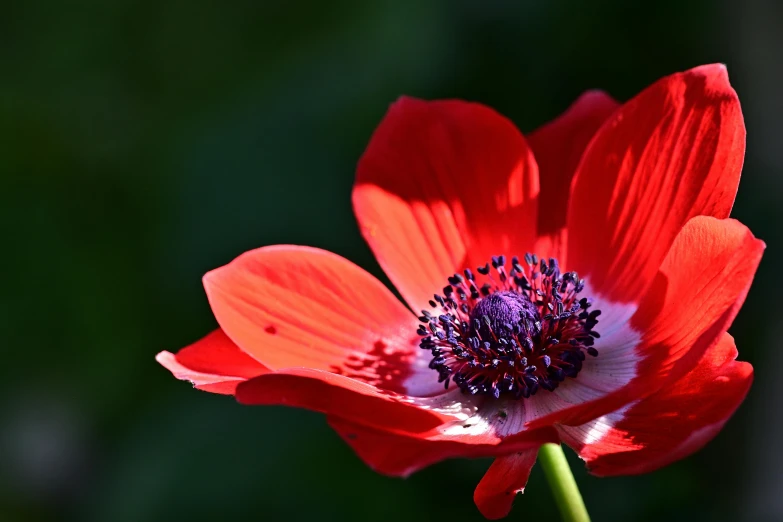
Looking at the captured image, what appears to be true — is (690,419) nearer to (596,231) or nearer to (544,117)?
(596,231)

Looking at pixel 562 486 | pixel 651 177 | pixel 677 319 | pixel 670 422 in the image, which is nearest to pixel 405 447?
pixel 562 486

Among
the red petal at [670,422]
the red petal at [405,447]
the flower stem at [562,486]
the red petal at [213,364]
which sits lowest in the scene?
the flower stem at [562,486]

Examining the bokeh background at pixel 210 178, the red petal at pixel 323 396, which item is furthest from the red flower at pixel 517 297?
the bokeh background at pixel 210 178

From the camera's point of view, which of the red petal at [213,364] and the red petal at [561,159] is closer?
the red petal at [213,364]

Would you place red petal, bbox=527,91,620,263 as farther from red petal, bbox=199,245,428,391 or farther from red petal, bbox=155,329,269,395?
red petal, bbox=155,329,269,395

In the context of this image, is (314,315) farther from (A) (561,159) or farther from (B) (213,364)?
(A) (561,159)

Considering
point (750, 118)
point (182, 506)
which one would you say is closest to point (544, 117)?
point (750, 118)

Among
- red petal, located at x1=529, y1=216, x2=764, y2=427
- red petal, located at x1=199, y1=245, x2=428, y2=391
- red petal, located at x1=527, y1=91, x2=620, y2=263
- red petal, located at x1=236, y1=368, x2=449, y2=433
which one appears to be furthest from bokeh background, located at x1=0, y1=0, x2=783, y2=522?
red petal, located at x1=236, y1=368, x2=449, y2=433

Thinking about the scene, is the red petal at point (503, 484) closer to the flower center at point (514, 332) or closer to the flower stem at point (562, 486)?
the flower stem at point (562, 486)
